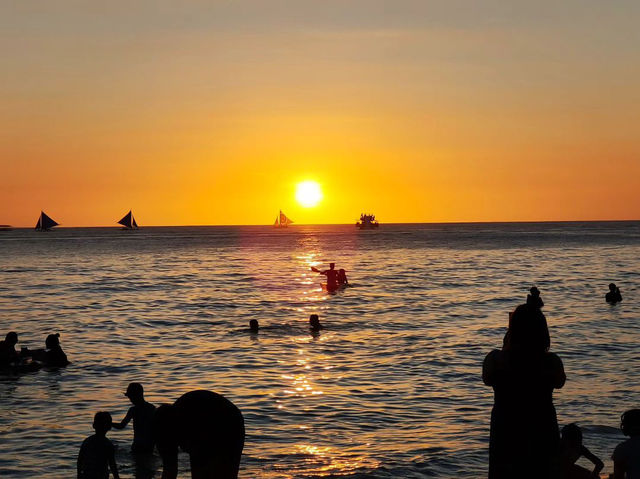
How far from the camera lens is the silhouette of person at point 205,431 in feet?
13.7

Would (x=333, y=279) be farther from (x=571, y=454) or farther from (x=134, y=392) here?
(x=571, y=454)

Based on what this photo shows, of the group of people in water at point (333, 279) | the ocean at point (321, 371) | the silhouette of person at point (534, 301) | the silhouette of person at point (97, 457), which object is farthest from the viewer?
the group of people in water at point (333, 279)

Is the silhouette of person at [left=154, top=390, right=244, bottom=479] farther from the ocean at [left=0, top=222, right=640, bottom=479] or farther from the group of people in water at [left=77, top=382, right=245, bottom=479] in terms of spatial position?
the ocean at [left=0, top=222, right=640, bottom=479]

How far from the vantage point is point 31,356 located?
961 inches

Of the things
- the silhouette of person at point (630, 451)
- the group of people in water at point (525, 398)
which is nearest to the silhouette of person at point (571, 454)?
the silhouette of person at point (630, 451)

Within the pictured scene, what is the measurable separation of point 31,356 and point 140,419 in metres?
12.0

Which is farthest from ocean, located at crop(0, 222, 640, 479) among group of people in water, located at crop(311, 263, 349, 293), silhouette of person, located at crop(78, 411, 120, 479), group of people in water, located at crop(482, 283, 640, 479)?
group of people in water, located at crop(482, 283, 640, 479)

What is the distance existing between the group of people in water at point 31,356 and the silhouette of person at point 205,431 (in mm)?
20026

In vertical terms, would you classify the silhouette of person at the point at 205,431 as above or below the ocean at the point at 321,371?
above

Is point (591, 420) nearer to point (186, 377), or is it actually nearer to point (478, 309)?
point (186, 377)

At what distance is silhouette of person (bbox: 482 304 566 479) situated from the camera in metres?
5.91

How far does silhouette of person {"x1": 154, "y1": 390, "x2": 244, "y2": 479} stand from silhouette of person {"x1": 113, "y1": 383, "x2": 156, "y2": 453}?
920 cm

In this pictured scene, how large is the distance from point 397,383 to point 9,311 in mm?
29939

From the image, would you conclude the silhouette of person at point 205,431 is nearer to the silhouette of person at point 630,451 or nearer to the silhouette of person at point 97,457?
the silhouette of person at point 630,451
